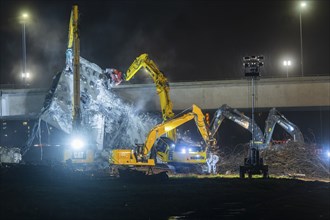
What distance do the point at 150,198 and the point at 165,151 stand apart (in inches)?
593

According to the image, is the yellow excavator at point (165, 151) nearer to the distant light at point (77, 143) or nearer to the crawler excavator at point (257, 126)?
the distant light at point (77, 143)

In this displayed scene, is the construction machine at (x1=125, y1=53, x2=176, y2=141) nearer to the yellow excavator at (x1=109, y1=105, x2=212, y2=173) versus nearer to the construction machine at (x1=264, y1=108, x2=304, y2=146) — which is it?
the yellow excavator at (x1=109, y1=105, x2=212, y2=173)

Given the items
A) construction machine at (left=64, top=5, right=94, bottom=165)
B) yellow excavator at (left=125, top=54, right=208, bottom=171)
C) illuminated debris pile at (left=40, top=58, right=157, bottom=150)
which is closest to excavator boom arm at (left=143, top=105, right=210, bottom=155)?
yellow excavator at (left=125, top=54, right=208, bottom=171)

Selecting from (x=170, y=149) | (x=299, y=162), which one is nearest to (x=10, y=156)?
(x=170, y=149)

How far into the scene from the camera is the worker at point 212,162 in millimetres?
37438

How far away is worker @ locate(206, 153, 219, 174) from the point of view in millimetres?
37438

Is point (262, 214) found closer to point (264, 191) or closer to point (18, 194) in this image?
point (264, 191)

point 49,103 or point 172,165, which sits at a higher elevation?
point 49,103

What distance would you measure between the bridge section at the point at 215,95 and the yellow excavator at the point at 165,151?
18.4 m

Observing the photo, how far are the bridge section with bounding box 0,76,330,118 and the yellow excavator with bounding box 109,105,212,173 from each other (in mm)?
18416

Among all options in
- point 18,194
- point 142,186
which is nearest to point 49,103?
point 142,186

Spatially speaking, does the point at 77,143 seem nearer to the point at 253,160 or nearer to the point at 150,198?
the point at 253,160

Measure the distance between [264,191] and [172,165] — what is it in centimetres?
1285

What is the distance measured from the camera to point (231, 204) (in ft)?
70.1
